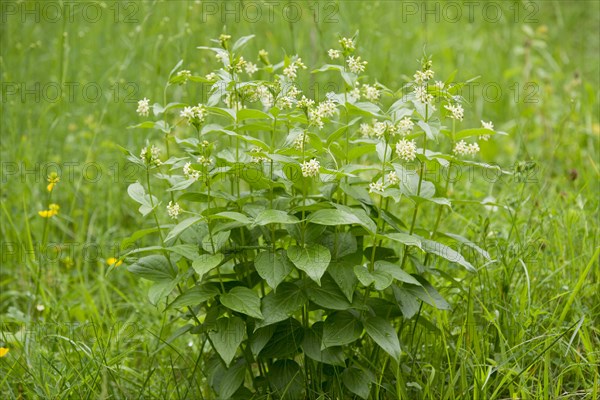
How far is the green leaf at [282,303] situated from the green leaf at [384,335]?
181mm

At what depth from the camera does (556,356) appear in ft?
7.45

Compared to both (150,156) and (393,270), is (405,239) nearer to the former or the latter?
(393,270)

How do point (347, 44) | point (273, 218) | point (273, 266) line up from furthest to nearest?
point (347, 44), point (273, 266), point (273, 218)

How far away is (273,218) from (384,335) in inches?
16.9

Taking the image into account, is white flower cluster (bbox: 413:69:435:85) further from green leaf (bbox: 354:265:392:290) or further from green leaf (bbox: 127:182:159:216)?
green leaf (bbox: 127:182:159:216)

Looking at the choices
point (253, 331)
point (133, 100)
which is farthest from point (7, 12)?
point (253, 331)

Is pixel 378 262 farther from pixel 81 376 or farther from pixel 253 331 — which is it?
pixel 81 376

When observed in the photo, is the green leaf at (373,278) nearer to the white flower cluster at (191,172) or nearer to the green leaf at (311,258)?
the green leaf at (311,258)

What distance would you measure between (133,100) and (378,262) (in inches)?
97.0

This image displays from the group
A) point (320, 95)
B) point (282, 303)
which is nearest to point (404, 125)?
point (282, 303)

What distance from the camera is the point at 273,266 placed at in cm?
182

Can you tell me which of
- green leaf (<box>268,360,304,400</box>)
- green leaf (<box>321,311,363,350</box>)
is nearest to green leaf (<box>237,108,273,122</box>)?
green leaf (<box>321,311,363,350</box>)

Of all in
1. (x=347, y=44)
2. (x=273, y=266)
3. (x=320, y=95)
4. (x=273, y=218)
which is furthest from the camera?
(x=320, y=95)

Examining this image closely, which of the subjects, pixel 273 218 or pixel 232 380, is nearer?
pixel 273 218
